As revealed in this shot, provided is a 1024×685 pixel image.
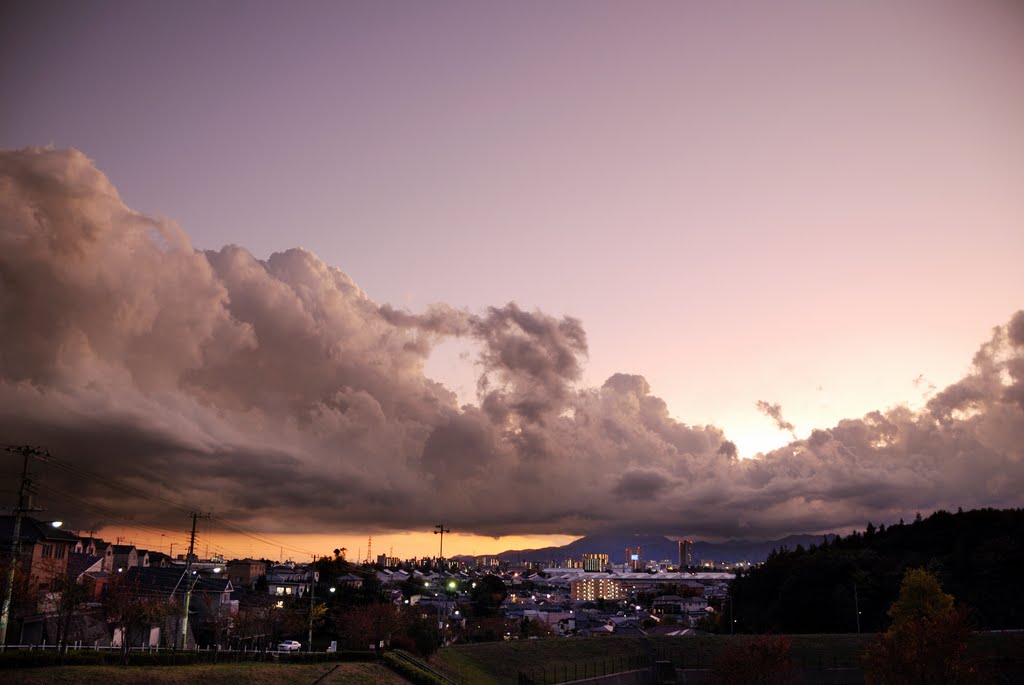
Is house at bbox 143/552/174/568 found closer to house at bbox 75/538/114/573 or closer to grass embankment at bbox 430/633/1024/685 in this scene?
house at bbox 75/538/114/573

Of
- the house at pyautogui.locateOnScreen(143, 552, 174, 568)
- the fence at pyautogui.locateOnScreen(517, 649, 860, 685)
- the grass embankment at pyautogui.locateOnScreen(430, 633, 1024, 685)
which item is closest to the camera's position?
the grass embankment at pyautogui.locateOnScreen(430, 633, 1024, 685)

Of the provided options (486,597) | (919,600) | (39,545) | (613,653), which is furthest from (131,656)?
(486,597)

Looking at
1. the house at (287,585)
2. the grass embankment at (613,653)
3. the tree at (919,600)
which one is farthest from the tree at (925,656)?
the house at (287,585)

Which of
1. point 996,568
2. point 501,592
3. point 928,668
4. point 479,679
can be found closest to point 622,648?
point 479,679

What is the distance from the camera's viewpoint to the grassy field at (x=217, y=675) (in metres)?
39.2

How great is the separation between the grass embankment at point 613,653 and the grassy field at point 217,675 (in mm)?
13254

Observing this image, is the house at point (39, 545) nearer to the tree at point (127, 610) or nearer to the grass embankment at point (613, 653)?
the tree at point (127, 610)

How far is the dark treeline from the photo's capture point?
366 ft

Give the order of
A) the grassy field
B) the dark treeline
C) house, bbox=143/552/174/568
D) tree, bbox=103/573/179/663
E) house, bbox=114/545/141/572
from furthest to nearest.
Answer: house, bbox=143/552/174/568
house, bbox=114/545/141/572
the dark treeline
tree, bbox=103/573/179/663
the grassy field

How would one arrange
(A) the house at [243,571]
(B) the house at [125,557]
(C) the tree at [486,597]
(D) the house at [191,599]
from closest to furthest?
1. (D) the house at [191,599]
2. (B) the house at [125,557]
3. (C) the tree at [486,597]
4. (A) the house at [243,571]

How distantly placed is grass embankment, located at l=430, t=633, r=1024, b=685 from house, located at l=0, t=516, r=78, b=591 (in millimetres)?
36633

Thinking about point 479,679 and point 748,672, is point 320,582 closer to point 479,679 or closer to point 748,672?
point 479,679

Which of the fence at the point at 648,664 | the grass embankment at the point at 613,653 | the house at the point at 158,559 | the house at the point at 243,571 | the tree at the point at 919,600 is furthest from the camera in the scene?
the house at the point at 158,559

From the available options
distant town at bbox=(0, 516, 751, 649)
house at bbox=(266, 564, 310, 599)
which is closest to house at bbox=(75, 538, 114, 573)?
distant town at bbox=(0, 516, 751, 649)
